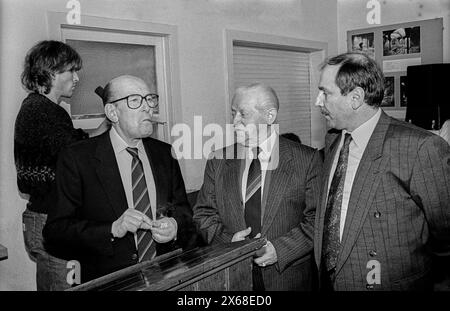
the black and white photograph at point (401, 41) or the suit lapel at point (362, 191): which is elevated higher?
the black and white photograph at point (401, 41)

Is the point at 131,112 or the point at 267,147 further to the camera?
the point at 267,147

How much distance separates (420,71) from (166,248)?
10.7 feet

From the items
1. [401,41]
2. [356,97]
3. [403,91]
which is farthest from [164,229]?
[401,41]

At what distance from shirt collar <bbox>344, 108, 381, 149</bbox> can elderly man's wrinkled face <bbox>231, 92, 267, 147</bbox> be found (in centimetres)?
38

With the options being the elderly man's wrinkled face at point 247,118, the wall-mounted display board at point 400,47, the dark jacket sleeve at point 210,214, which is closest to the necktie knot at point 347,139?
the elderly man's wrinkled face at point 247,118

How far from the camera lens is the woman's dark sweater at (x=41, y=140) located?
1960 millimetres

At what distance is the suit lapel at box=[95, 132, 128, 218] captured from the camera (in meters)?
1.71

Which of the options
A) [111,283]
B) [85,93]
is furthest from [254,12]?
[111,283]

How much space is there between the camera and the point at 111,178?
1.73m

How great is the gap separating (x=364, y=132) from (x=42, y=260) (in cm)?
158

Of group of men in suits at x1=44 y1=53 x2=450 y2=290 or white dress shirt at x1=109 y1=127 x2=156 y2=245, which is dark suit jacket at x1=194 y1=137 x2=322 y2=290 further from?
white dress shirt at x1=109 y1=127 x2=156 y2=245

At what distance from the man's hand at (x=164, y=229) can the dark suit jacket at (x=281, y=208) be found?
22 centimetres

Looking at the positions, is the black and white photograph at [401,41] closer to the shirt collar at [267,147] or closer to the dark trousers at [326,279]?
the shirt collar at [267,147]

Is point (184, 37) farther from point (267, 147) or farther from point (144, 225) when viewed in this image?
point (144, 225)
